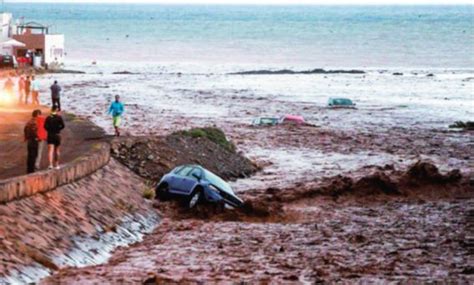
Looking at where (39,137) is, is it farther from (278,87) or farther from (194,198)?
(278,87)

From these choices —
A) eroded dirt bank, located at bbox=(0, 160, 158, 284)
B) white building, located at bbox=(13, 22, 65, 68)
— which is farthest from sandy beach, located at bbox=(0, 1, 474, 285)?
white building, located at bbox=(13, 22, 65, 68)

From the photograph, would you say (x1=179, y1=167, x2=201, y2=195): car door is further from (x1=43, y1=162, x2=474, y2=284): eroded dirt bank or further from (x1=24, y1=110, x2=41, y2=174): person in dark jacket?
(x1=24, y1=110, x2=41, y2=174): person in dark jacket

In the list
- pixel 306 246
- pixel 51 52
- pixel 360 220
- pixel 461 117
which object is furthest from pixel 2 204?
pixel 51 52

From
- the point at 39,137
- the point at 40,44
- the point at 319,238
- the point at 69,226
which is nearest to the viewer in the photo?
the point at 69,226

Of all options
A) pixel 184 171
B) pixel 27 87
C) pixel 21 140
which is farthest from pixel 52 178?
pixel 27 87

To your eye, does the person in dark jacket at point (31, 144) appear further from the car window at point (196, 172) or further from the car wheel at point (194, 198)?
the car window at point (196, 172)

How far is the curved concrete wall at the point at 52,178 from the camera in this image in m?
20.7

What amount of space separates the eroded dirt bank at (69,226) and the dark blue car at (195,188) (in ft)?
3.48

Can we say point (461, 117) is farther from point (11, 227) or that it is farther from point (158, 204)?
point (11, 227)

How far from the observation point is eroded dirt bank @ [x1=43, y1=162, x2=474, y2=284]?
66.1 ft

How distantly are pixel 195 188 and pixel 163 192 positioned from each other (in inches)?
40.1

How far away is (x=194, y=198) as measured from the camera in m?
28.1

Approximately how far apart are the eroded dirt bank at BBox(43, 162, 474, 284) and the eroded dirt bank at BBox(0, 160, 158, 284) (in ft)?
1.38

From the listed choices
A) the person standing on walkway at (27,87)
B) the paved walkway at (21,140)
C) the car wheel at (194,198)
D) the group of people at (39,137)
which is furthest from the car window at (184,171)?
the person standing on walkway at (27,87)
